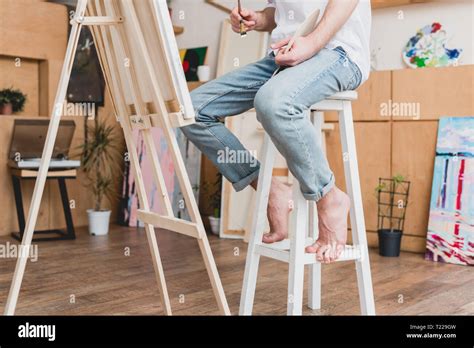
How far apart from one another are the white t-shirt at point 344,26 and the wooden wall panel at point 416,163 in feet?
5.93

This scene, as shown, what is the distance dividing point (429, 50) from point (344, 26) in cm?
205

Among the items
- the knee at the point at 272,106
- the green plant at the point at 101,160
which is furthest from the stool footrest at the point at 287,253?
the green plant at the point at 101,160

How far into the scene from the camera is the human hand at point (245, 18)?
2186 millimetres

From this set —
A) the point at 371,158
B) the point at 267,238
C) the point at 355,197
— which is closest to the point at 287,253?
the point at 267,238

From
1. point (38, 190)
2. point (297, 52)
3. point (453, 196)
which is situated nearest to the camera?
point (38, 190)

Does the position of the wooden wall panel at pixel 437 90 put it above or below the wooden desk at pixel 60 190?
above

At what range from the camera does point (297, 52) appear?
1890 millimetres

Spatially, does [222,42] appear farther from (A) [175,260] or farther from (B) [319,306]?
(B) [319,306]

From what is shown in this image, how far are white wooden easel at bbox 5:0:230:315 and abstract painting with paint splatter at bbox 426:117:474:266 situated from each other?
2041 mm

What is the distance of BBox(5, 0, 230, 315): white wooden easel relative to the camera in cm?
174

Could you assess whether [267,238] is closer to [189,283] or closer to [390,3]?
[189,283]

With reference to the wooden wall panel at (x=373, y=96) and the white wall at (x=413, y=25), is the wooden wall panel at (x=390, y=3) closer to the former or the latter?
the white wall at (x=413, y=25)

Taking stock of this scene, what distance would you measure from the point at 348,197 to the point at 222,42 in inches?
118
